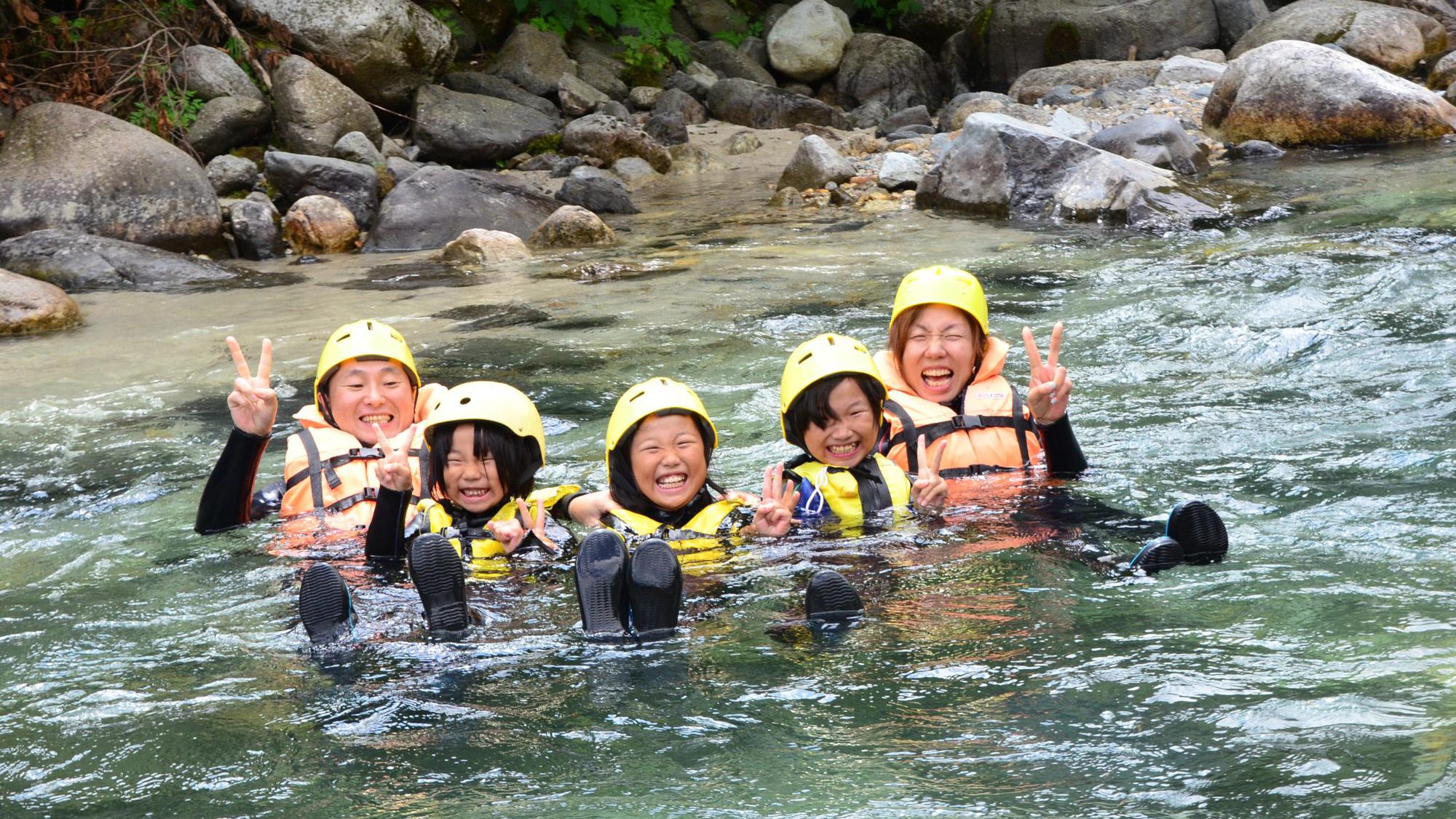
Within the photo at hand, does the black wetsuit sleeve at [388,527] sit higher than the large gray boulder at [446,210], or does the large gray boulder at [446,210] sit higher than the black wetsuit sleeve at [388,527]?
the large gray boulder at [446,210]

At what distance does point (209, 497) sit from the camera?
18.2 feet

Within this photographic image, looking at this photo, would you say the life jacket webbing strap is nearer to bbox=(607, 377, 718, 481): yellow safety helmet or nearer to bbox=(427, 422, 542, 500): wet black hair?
bbox=(427, 422, 542, 500): wet black hair

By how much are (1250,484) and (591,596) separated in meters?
3.02

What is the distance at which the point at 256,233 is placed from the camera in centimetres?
1433

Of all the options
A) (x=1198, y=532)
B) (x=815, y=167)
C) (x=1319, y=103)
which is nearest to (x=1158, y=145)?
(x=1319, y=103)

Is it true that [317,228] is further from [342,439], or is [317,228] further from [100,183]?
[342,439]

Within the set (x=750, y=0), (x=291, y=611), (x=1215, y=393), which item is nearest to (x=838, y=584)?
(x=291, y=611)

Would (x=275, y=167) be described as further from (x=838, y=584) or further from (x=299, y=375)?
(x=838, y=584)

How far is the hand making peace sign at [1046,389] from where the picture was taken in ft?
17.1

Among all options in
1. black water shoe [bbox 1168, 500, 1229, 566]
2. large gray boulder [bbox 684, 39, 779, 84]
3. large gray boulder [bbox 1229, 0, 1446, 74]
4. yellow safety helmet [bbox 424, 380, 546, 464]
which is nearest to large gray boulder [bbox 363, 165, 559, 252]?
large gray boulder [bbox 684, 39, 779, 84]

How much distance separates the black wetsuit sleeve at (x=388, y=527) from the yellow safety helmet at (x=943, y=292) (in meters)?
2.34

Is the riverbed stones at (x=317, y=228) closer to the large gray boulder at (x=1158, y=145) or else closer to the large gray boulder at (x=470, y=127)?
the large gray boulder at (x=470, y=127)

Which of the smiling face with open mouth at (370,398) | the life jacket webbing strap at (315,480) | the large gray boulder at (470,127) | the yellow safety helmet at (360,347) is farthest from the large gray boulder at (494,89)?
the life jacket webbing strap at (315,480)

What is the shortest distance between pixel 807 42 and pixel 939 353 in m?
19.0
